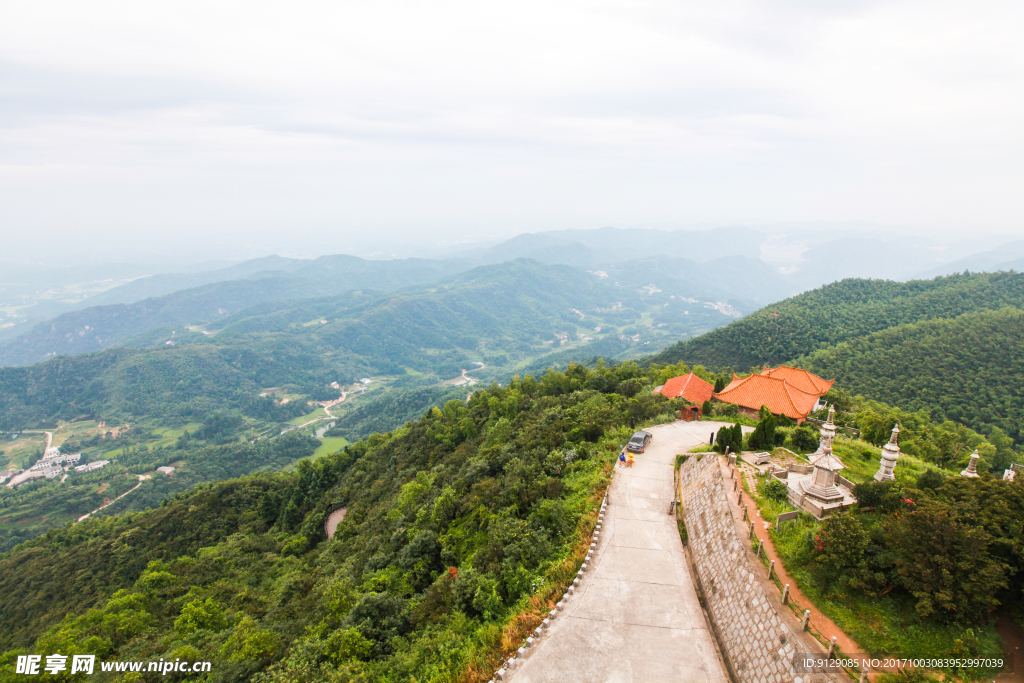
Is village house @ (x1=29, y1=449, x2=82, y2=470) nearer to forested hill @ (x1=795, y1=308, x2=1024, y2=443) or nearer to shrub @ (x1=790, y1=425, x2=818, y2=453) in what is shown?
shrub @ (x1=790, y1=425, x2=818, y2=453)

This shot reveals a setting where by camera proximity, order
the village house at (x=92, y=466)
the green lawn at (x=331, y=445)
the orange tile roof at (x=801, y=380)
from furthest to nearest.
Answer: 1. the green lawn at (x=331, y=445)
2. the village house at (x=92, y=466)
3. the orange tile roof at (x=801, y=380)

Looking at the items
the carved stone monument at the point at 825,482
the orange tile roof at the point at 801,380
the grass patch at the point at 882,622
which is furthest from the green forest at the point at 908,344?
the grass patch at the point at 882,622

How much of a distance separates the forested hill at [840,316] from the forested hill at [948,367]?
10.7m

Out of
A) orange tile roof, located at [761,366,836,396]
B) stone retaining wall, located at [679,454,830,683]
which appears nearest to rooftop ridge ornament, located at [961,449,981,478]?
stone retaining wall, located at [679,454,830,683]

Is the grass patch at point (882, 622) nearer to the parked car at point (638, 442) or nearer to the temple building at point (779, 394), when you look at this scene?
the parked car at point (638, 442)

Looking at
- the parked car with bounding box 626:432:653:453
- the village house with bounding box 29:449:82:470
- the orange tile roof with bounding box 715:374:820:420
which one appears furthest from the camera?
the village house with bounding box 29:449:82:470

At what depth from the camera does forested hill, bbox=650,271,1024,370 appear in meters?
81.7

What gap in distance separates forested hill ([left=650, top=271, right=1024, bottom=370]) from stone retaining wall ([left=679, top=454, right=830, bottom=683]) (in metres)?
71.8

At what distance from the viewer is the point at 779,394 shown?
114 ft

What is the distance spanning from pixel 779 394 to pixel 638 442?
14821 millimetres

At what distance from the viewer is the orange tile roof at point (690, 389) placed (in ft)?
128

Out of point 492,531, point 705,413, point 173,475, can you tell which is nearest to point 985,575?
point 492,531

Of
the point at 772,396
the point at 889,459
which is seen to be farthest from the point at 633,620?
the point at 772,396

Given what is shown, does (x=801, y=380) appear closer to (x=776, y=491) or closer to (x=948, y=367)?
(x=776, y=491)
